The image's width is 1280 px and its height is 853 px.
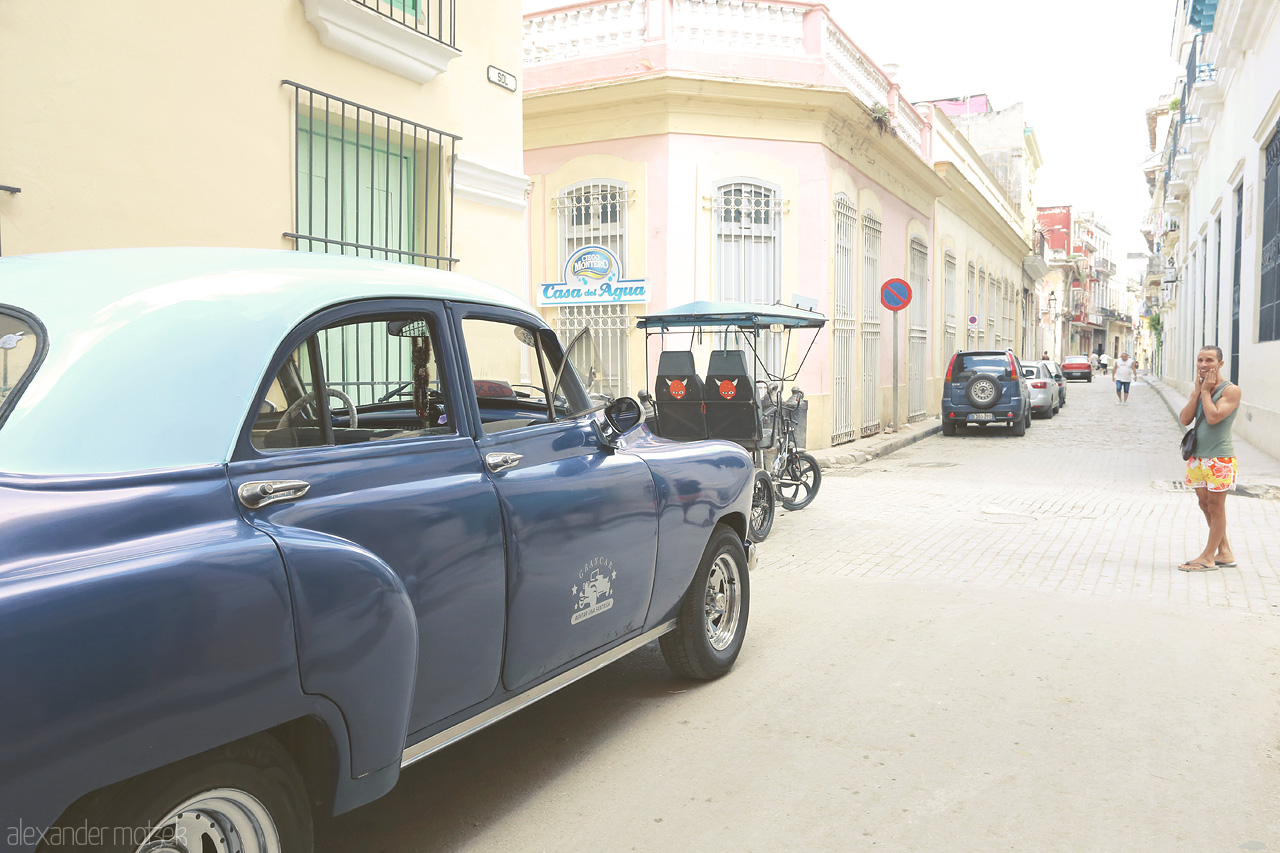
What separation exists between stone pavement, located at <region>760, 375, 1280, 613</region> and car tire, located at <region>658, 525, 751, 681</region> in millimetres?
2518

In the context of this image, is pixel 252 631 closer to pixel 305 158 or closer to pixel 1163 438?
pixel 305 158

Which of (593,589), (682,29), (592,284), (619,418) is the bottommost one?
(593,589)

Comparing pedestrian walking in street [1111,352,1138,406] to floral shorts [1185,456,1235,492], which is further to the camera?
pedestrian walking in street [1111,352,1138,406]

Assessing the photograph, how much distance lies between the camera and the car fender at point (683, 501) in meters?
4.16

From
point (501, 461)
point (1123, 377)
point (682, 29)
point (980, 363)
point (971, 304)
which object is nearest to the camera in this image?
point (501, 461)

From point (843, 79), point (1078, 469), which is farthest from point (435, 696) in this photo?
point (843, 79)

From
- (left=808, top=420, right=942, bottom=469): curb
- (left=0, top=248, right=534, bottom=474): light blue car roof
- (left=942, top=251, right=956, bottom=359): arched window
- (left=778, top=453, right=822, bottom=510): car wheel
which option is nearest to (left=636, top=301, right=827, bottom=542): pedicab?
(left=778, top=453, right=822, bottom=510): car wheel

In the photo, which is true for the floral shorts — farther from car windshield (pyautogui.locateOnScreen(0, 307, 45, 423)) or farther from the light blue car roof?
car windshield (pyautogui.locateOnScreen(0, 307, 45, 423))

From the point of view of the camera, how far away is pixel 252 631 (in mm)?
2203

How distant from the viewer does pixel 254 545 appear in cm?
228

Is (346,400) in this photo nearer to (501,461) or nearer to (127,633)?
(501,461)

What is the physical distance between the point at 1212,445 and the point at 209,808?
7.07 m

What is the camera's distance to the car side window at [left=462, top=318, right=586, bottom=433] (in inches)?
140

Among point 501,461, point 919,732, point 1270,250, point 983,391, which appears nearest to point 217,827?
point 501,461
